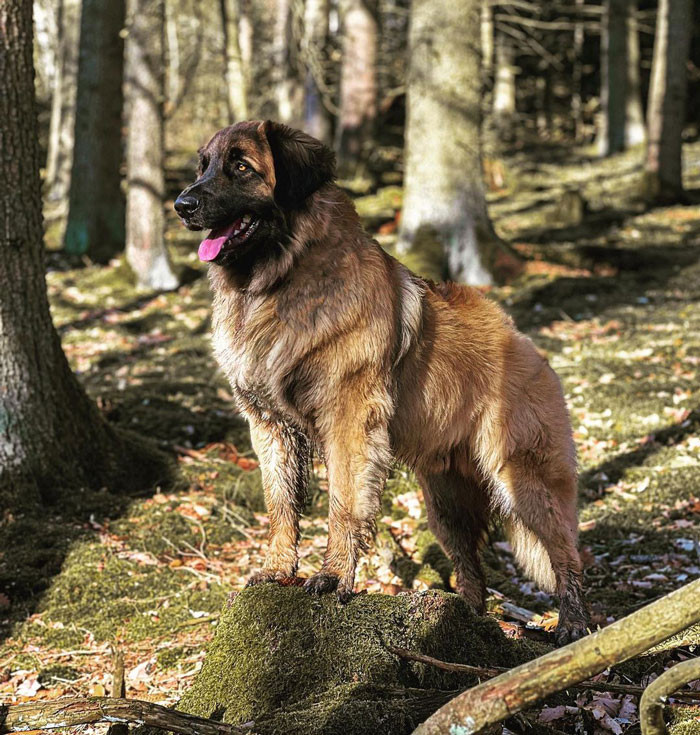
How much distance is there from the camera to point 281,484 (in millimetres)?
3936

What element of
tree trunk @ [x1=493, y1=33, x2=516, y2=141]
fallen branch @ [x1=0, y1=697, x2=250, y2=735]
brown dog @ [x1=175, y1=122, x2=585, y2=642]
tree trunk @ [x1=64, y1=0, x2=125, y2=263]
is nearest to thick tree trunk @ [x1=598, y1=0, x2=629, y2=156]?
tree trunk @ [x1=493, y1=33, x2=516, y2=141]

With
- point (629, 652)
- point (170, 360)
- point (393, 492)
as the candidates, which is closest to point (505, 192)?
point (170, 360)

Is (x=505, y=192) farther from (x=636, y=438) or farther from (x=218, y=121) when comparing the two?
(x=636, y=438)

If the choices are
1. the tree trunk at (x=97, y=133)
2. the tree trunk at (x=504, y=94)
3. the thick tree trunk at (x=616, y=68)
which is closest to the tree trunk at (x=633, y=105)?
the thick tree trunk at (x=616, y=68)

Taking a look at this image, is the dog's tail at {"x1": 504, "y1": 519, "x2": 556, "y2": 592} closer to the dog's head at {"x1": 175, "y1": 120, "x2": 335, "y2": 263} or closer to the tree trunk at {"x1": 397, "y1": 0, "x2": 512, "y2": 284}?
the dog's head at {"x1": 175, "y1": 120, "x2": 335, "y2": 263}

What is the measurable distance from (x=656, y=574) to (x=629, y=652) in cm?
301

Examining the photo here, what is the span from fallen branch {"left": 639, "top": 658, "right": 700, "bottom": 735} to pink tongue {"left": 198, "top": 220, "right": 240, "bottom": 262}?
2.39 m

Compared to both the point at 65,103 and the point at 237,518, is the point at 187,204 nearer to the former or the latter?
the point at 237,518

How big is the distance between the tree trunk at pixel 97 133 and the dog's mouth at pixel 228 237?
11721 mm

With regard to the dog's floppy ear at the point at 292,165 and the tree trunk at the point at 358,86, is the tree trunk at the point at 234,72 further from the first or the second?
the dog's floppy ear at the point at 292,165

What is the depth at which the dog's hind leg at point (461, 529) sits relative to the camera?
4438 mm

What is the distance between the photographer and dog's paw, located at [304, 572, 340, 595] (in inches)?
134

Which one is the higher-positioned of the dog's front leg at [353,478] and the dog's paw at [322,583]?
the dog's front leg at [353,478]

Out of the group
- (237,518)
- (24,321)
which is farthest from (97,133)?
(237,518)
